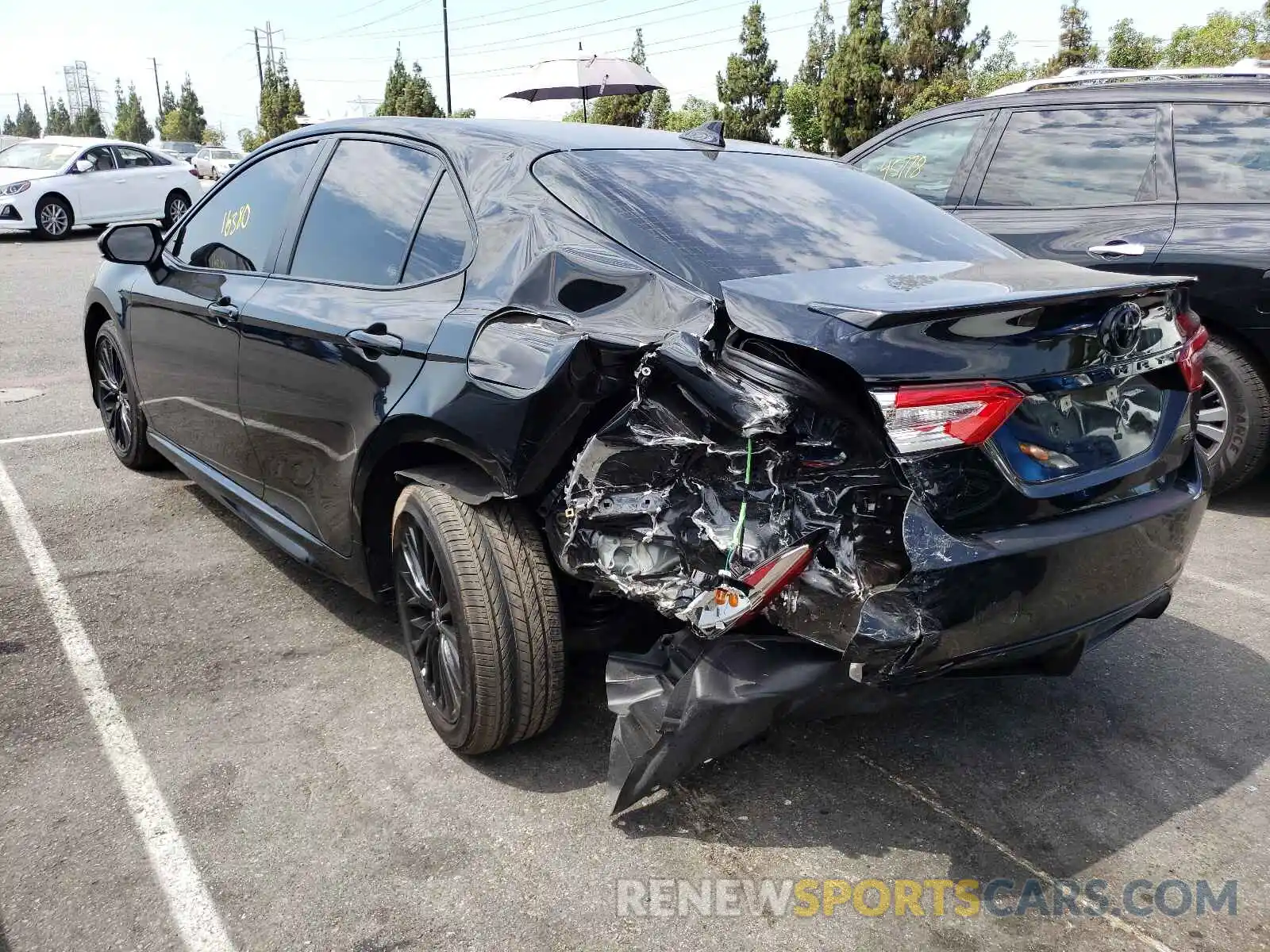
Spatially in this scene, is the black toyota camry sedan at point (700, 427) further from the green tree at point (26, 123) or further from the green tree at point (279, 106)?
the green tree at point (26, 123)

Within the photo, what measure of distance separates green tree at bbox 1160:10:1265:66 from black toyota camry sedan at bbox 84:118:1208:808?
43.3 m

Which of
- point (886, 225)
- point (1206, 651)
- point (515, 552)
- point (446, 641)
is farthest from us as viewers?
point (1206, 651)

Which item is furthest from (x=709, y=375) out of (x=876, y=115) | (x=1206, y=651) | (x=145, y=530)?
(x=876, y=115)

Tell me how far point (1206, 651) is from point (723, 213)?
2.21 metres

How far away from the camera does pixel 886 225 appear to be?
306 centimetres

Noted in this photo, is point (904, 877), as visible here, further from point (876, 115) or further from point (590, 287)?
point (876, 115)

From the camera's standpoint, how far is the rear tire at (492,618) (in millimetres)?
2607

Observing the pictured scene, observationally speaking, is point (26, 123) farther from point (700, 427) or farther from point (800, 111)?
point (700, 427)

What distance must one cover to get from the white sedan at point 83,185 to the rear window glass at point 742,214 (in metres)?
16.4

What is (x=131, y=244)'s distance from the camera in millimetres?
4258

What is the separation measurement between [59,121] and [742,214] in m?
147

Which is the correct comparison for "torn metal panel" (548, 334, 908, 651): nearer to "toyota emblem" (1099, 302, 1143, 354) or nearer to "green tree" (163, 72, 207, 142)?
"toyota emblem" (1099, 302, 1143, 354)

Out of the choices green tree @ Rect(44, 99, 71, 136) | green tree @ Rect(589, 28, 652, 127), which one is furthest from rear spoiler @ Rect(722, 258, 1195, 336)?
green tree @ Rect(44, 99, 71, 136)

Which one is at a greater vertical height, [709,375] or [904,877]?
[709,375]
